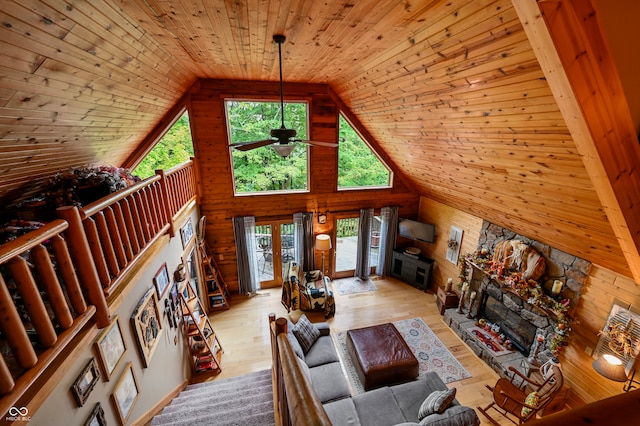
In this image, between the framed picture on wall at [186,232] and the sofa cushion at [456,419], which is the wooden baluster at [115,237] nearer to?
the framed picture on wall at [186,232]

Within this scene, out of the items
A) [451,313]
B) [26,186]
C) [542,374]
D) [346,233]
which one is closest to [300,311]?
[346,233]

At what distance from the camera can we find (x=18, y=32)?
1.52m

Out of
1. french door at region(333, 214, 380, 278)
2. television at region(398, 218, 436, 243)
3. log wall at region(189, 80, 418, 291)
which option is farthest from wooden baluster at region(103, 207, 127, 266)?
television at region(398, 218, 436, 243)

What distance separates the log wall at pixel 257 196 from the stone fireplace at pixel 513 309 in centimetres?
240

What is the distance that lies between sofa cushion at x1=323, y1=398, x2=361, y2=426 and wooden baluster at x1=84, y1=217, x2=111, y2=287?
Result: 9.24ft

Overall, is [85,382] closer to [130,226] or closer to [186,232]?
[130,226]

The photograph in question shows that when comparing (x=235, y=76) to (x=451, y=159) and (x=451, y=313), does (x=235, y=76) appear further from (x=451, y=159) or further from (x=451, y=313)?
→ (x=451, y=313)

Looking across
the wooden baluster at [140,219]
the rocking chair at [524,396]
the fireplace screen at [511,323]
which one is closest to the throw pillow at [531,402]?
the rocking chair at [524,396]

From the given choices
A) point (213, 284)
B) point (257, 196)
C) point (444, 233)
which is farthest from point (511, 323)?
point (213, 284)

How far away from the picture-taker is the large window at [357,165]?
20.2 feet

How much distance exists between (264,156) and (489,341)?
6.06 m

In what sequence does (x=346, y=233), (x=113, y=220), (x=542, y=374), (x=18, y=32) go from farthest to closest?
(x=346, y=233)
(x=542, y=374)
(x=113, y=220)
(x=18, y=32)

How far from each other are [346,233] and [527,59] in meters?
5.31

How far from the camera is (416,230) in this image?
6.44m
